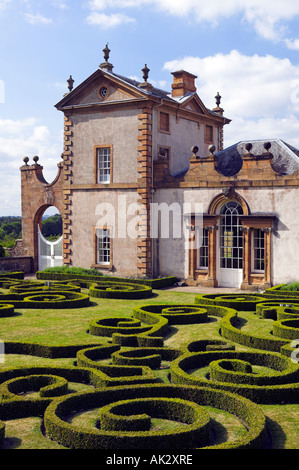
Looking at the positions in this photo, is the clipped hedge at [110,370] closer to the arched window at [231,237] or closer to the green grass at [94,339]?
the green grass at [94,339]

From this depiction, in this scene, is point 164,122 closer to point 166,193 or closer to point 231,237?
point 166,193

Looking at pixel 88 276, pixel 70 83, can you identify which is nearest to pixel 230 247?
pixel 88 276

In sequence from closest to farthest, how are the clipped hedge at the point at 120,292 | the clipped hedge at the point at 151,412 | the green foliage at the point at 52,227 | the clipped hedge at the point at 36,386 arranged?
the clipped hedge at the point at 151,412, the clipped hedge at the point at 36,386, the clipped hedge at the point at 120,292, the green foliage at the point at 52,227

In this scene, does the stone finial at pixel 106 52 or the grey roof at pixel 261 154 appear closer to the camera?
the grey roof at pixel 261 154

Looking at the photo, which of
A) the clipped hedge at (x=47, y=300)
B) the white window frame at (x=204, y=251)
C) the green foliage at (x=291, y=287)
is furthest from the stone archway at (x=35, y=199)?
the green foliage at (x=291, y=287)

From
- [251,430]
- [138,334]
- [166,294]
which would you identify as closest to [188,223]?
[166,294]

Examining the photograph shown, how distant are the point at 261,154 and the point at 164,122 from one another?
663 cm

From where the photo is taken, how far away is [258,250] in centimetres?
2792

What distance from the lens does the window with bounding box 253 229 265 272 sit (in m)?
27.8

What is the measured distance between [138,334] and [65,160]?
19309mm

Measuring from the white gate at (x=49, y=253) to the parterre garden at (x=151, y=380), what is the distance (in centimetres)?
1525

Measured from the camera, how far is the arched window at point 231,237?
28547mm

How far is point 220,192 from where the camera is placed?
94.2ft
